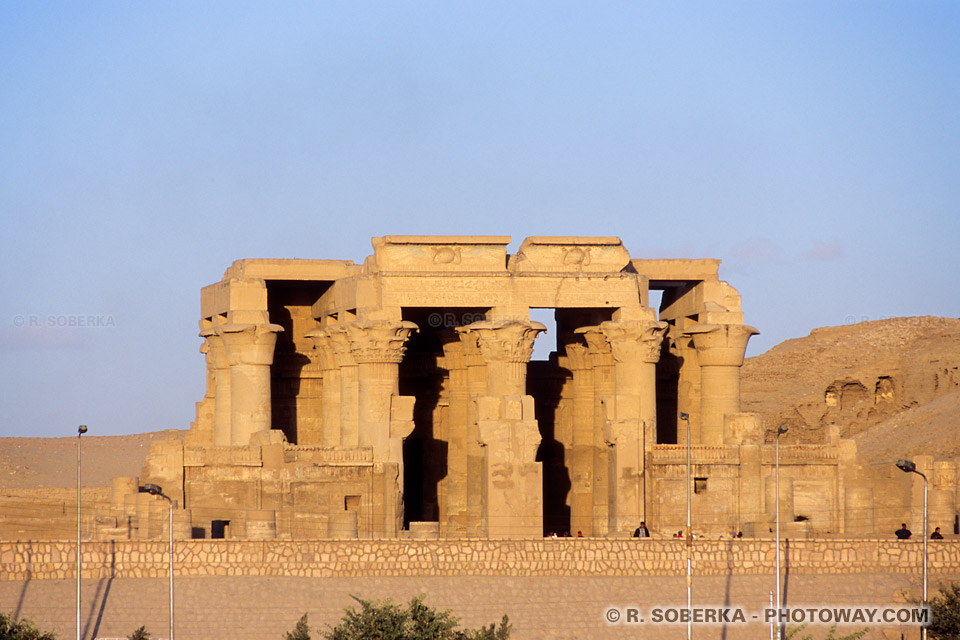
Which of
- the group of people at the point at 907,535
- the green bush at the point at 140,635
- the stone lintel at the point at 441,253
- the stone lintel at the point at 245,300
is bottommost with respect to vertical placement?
the green bush at the point at 140,635

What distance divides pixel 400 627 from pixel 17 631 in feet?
21.2

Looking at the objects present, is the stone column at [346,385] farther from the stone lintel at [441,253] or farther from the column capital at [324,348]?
the stone lintel at [441,253]

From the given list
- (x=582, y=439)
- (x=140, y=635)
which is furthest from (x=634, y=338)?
(x=140, y=635)

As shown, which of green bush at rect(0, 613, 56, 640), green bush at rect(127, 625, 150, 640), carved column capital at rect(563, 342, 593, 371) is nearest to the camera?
green bush at rect(0, 613, 56, 640)

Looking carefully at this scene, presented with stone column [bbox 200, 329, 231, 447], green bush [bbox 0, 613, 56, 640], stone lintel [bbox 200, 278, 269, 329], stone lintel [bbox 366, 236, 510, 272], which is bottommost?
green bush [bbox 0, 613, 56, 640]

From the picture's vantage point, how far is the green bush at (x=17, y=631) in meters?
28.9

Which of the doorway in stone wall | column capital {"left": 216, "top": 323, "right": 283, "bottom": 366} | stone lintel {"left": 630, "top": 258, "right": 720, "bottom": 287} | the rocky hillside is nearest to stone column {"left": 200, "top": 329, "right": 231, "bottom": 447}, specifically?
column capital {"left": 216, "top": 323, "right": 283, "bottom": 366}

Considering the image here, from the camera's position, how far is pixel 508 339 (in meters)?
43.8

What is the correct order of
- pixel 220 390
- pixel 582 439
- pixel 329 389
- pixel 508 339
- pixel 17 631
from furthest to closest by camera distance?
pixel 329 389
pixel 582 439
pixel 220 390
pixel 508 339
pixel 17 631

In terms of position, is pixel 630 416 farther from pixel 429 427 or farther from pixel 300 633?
pixel 300 633

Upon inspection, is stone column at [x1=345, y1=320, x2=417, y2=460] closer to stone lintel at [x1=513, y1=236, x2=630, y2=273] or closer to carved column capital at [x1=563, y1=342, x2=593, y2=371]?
stone lintel at [x1=513, y1=236, x2=630, y2=273]

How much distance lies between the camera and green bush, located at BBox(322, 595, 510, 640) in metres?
29.4

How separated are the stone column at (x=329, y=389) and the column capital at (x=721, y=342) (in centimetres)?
1039

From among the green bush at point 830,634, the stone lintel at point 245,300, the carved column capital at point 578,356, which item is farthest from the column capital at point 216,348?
the green bush at point 830,634
